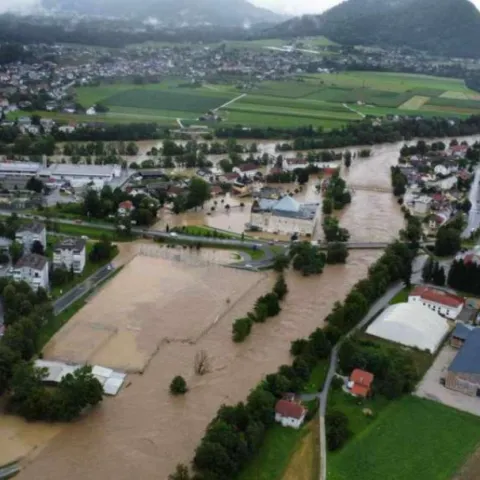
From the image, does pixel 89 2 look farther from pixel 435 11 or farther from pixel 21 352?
pixel 21 352

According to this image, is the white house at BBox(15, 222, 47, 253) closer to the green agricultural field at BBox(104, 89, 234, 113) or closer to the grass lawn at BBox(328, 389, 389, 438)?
the grass lawn at BBox(328, 389, 389, 438)

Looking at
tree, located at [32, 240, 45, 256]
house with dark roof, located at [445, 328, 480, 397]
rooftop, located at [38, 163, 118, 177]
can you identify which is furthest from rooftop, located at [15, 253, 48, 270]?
rooftop, located at [38, 163, 118, 177]

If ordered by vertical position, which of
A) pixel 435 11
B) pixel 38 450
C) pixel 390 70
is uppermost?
pixel 435 11

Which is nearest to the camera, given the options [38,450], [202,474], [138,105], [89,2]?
[202,474]

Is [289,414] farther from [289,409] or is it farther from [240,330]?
[240,330]

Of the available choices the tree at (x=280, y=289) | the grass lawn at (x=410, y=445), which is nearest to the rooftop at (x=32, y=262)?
the tree at (x=280, y=289)

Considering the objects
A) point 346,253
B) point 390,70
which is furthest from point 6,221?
point 390,70
